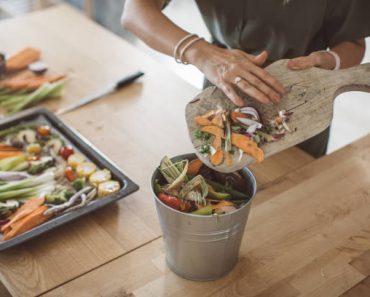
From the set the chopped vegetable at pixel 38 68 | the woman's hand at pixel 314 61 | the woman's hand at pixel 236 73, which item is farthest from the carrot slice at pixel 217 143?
the chopped vegetable at pixel 38 68

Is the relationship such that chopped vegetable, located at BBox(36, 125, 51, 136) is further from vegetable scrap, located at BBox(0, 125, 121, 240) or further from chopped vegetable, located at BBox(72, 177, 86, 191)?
chopped vegetable, located at BBox(72, 177, 86, 191)

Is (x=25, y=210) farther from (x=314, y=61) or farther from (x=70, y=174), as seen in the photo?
(x=314, y=61)

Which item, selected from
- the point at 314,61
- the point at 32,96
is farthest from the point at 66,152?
the point at 314,61

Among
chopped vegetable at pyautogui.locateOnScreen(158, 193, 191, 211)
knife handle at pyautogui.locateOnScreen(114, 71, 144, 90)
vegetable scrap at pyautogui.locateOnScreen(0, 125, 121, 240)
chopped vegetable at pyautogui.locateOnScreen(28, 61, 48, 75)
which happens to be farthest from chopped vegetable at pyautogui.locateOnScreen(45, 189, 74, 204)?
chopped vegetable at pyautogui.locateOnScreen(28, 61, 48, 75)

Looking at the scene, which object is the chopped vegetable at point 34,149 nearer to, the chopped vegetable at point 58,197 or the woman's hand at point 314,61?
the chopped vegetable at point 58,197

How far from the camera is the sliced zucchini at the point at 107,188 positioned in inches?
56.1

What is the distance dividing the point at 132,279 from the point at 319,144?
2.73ft

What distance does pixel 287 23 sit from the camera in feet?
5.22

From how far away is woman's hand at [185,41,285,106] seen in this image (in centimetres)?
127

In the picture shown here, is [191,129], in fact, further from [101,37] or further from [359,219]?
[101,37]

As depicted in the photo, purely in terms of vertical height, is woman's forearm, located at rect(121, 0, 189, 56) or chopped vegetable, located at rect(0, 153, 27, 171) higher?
woman's forearm, located at rect(121, 0, 189, 56)

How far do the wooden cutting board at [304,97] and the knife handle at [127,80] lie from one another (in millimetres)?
668

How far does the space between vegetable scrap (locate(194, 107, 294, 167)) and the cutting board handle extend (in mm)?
139

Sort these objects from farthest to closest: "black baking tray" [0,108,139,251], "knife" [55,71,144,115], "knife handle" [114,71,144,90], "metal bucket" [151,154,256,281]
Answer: "knife handle" [114,71,144,90] → "knife" [55,71,144,115] → "black baking tray" [0,108,139,251] → "metal bucket" [151,154,256,281]
